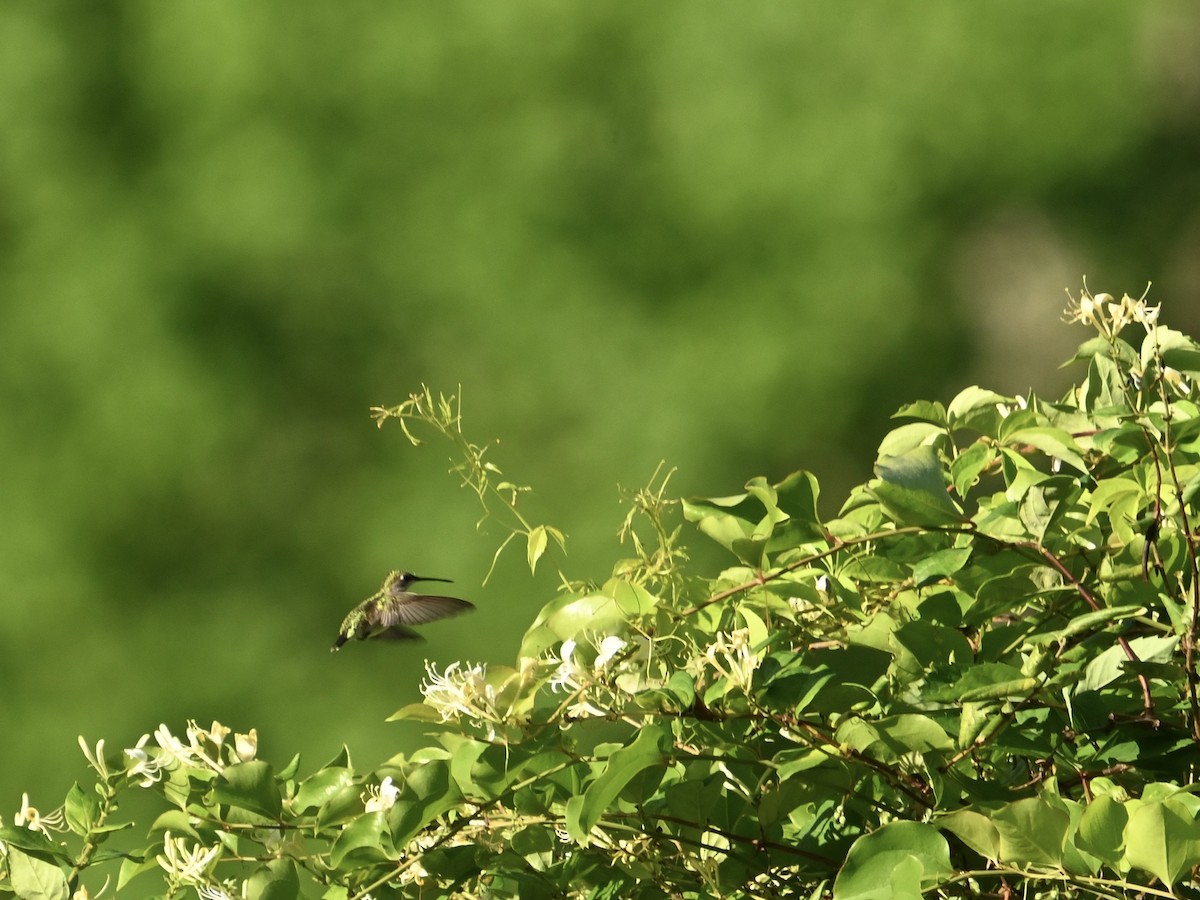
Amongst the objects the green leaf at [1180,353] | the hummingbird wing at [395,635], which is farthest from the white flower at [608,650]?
A: the hummingbird wing at [395,635]

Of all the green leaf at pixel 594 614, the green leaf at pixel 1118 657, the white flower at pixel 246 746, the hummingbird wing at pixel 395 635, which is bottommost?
the green leaf at pixel 1118 657

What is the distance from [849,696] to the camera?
31.6 inches

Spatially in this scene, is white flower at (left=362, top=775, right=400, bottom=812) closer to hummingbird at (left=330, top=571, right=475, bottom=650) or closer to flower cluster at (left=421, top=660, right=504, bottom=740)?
flower cluster at (left=421, top=660, right=504, bottom=740)

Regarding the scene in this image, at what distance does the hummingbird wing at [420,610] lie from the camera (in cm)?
155

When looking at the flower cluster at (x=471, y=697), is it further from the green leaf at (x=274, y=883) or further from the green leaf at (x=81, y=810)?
the green leaf at (x=81, y=810)

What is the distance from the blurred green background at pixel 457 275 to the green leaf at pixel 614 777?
54.3 inches

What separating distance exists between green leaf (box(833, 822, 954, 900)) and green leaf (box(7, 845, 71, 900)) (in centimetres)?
49

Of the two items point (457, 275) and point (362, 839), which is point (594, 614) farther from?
point (457, 275)

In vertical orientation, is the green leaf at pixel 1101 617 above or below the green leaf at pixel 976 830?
above

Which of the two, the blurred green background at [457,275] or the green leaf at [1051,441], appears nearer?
the green leaf at [1051,441]

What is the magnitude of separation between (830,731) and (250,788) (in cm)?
35

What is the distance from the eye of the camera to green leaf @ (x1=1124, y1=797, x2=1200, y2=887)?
2.02 feet

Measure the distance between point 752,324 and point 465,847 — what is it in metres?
1.37

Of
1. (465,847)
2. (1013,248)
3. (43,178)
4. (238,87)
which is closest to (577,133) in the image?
(238,87)
